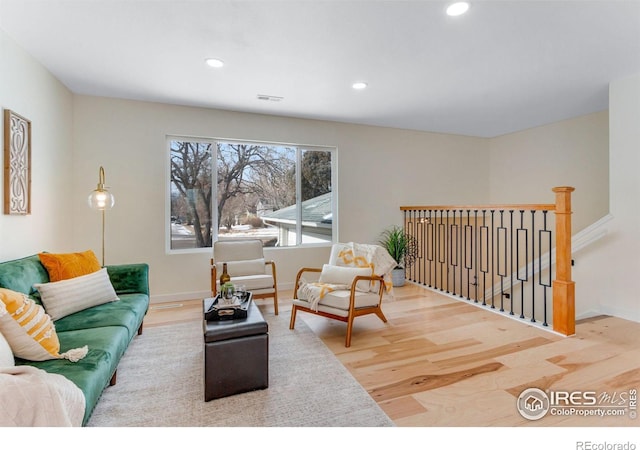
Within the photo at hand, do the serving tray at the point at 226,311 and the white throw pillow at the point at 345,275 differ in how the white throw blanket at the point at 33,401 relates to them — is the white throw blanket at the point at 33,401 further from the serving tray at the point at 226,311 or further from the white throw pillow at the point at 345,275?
the white throw pillow at the point at 345,275

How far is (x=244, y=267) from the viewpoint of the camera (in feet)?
12.3

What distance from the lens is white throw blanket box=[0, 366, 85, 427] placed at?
114 cm

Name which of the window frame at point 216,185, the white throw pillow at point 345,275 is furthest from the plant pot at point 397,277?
the white throw pillow at point 345,275

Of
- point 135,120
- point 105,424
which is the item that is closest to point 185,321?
point 105,424

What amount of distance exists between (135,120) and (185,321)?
8.45 feet

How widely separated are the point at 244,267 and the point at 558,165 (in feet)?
16.7

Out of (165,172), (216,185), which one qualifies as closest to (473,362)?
(216,185)

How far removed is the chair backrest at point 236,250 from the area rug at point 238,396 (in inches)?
52.8

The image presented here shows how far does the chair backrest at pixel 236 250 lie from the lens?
151 inches

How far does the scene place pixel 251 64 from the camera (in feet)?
9.62

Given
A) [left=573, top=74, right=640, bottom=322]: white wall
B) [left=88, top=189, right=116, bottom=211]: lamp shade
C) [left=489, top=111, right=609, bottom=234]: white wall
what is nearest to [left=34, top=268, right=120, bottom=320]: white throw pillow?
[left=88, top=189, right=116, bottom=211]: lamp shade

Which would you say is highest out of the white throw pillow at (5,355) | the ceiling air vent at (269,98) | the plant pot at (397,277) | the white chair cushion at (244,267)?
the ceiling air vent at (269,98)

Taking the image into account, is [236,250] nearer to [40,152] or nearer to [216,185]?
[216,185]

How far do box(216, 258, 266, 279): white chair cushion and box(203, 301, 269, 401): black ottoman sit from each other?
5.37ft
